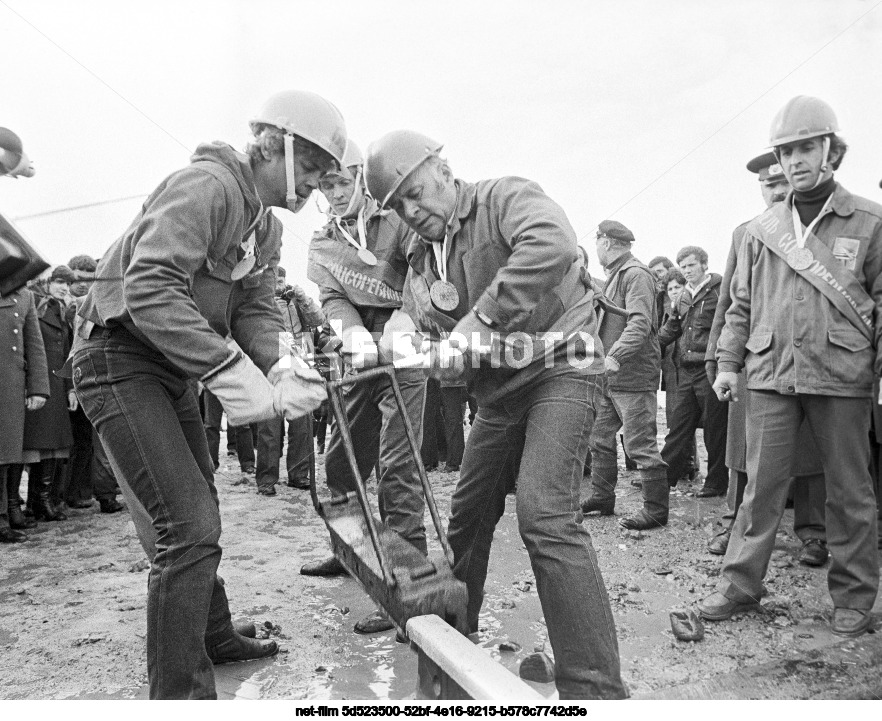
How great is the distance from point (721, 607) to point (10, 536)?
3847 millimetres

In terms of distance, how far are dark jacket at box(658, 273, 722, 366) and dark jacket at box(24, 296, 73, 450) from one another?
429cm

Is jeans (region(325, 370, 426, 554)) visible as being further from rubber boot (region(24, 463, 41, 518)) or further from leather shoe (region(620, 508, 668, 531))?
rubber boot (region(24, 463, 41, 518))

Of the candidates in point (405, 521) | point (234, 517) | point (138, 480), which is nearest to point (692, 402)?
point (405, 521)

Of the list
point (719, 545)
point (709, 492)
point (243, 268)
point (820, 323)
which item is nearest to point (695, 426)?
point (709, 492)

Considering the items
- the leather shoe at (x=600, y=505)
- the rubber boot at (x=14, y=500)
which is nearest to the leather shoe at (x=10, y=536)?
the rubber boot at (x=14, y=500)

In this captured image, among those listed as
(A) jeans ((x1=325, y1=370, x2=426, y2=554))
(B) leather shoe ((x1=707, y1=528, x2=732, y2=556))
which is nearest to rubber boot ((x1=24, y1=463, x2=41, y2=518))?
(A) jeans ((x1=325, y1=370, x2=426, y2=554))

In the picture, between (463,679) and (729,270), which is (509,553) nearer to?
(729,270)

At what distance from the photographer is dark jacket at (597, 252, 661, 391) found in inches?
173

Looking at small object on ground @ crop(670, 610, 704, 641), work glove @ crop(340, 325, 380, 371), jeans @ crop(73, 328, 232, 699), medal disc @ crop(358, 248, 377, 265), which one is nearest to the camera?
jeans @ crop(73, 328, 232, 699)

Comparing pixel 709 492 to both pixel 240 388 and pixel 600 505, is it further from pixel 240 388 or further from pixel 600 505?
pixel 240 388

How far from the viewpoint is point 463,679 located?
1.63m

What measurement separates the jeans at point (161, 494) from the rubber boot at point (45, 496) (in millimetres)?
3125

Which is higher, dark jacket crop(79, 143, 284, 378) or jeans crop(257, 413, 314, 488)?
dark jacket crop(79, 143, 284, 378)

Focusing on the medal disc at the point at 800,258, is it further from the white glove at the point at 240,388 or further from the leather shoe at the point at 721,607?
the white glove at the point at 240,388
